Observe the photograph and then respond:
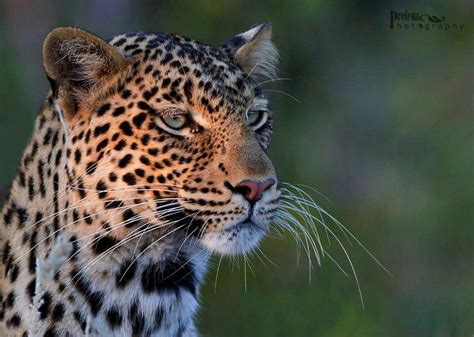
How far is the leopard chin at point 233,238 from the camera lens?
504cm

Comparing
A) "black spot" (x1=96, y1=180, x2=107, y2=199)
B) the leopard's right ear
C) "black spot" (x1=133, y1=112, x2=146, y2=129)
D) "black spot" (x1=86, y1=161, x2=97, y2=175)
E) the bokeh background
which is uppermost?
the leopard's right ear

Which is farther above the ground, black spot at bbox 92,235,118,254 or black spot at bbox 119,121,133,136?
black spot at bbox 119,121,133,136

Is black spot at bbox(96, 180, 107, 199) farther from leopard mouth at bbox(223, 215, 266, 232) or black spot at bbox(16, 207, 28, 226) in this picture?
leopard mouth at bbox(223, 215, 266, 232)

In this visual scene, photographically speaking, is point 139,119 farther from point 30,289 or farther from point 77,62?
point 30,289

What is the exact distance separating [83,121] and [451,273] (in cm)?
580

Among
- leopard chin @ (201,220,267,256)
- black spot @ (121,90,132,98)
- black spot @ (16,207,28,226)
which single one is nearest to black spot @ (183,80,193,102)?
black spot @ (121,90,132,98)

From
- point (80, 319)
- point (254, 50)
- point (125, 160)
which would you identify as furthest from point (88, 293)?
point (254, 50)

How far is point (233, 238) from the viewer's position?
5051mm

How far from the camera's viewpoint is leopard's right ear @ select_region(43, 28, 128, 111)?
5059 millimetres

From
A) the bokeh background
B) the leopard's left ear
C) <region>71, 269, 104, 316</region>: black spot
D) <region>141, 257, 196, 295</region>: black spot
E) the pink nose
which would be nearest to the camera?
the pink nose

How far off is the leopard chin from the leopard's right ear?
819 millimetres

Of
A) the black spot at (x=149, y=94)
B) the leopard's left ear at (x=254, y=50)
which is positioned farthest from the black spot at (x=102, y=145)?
the leopard's left ear at (x=254, y=50)

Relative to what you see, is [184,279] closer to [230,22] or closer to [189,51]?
[189,51]

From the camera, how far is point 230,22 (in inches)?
445
